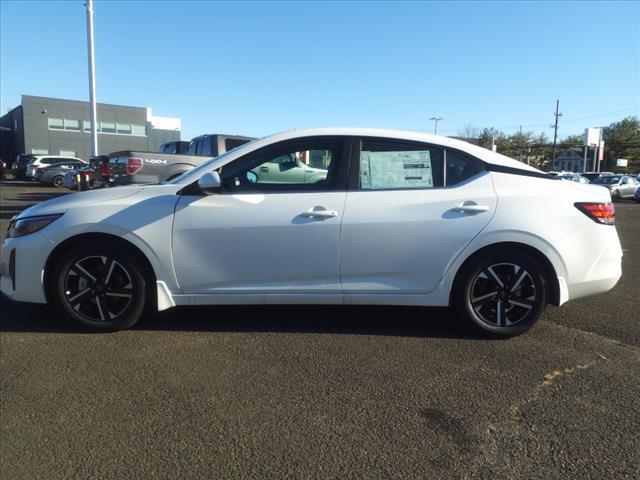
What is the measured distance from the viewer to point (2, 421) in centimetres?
278

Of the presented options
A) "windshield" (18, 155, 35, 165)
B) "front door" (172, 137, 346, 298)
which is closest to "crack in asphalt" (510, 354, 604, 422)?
"front door" (172, 137, 346, 298)

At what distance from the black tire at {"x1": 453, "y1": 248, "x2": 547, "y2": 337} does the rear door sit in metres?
0.22

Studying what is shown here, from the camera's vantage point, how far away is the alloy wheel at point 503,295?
4008mm

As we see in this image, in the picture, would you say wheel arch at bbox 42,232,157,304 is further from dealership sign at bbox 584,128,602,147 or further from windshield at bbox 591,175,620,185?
dealership sign at bbox 584,128,602,147

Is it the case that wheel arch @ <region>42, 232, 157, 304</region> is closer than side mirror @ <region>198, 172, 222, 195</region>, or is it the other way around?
side mirror @ <region>198, 172, 222, 195</region>

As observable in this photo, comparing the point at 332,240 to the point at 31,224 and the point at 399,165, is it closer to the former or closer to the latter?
the point at 399,165

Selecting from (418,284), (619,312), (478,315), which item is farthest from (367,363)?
(619,312)

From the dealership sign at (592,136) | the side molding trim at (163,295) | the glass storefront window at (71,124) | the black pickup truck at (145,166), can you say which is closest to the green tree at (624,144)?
the dealership sign at (592,136)

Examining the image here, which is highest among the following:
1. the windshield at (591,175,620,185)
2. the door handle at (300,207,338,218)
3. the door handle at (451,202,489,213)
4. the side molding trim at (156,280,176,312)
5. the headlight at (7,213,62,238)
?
the windshield at (591,175,620,185)

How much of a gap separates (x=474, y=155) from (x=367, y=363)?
189 cm

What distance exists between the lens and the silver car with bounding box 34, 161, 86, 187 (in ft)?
91.9

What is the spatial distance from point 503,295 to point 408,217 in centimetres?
99

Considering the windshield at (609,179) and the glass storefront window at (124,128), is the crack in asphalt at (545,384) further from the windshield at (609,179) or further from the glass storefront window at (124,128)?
the glass storefront window at (124,128)

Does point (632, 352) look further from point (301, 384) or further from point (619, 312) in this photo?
point (301, 384)
